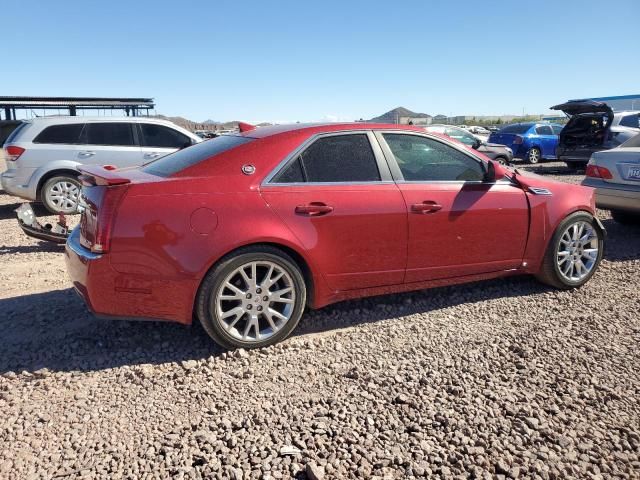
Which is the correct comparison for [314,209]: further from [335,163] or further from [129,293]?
[129,293]

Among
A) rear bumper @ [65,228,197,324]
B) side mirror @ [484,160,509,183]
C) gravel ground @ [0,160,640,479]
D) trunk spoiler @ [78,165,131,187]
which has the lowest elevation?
gravel ground @ [0,160,640,479]

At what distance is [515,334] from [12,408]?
129 inches

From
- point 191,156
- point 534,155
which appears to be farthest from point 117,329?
point 534,155

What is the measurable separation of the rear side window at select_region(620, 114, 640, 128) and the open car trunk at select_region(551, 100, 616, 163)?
510 millimetres

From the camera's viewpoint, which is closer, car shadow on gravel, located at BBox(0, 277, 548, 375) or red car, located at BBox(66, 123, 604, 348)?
red car, located at BBox(66, 123, 604, 348)

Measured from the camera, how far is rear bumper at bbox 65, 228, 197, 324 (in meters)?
3.08

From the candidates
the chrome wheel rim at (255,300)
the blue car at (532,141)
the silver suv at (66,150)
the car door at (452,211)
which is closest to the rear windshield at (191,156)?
the chrome wheel rim at (255,300)

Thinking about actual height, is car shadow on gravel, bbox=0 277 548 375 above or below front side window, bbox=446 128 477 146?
below

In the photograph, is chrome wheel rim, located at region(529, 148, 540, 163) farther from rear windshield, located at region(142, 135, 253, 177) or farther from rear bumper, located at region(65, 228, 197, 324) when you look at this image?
rear bumper, located at region(65, 228, 197, 324)

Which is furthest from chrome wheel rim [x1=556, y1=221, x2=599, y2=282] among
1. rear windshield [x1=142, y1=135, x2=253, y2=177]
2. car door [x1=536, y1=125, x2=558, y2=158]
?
car door [x1=536, y1=125, x2=558, y2=158]

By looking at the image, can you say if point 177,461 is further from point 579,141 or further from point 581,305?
point 579,141

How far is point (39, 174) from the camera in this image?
8.12 metres

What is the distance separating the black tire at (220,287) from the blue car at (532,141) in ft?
53.0

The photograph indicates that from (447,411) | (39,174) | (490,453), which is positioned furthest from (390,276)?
(39,174)
